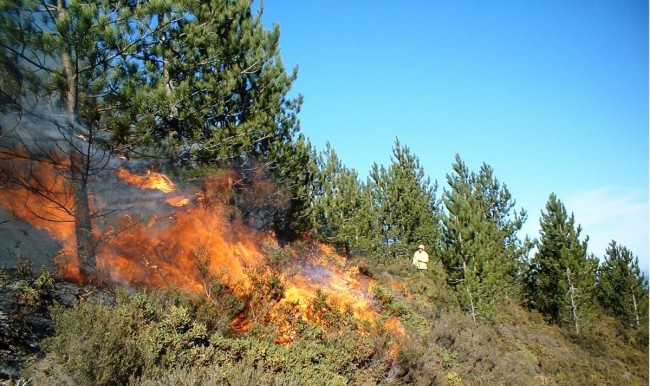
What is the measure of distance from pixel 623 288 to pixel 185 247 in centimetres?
2867

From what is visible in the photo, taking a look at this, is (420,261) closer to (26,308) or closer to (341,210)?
(341,210)

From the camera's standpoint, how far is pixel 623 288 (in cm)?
2583

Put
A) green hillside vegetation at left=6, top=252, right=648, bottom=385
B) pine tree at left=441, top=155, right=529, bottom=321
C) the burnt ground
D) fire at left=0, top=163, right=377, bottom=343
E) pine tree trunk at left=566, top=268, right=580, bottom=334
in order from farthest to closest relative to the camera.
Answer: pine tree trunk at left=566, top=268, right=580, bottom=334 → pine tree at left=441, top=155, right=529, bottom=321 → fire at left=0, top=163, right=377, bottom=343 → the burnt ground → green hillside vegetation at left=6, top=252, right=648, bottom=385

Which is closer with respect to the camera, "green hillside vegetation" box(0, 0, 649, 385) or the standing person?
"green hillside vegetation" box(0, 0, 649, 385)

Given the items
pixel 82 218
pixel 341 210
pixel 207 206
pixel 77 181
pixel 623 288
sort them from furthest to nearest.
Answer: pixel 623 288 → pixel 341 210 → pixel 207 206 → pixel 77 181 → pixel 82 218

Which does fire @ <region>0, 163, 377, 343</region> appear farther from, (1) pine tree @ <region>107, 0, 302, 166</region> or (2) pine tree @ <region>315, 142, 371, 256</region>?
(2) pine tree @ <region>315, 142, 371, 256</region>

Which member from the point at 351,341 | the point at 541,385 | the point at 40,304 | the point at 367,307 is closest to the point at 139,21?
the point at 40,304

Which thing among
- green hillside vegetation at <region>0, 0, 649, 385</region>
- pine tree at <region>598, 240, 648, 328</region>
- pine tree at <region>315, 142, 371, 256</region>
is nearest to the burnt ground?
green hillside vegetation at <region>0, 0, 649, 385</region>

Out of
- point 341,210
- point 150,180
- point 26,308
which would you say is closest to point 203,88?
point 150,180

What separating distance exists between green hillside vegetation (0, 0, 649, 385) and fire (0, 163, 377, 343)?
0.10 meters

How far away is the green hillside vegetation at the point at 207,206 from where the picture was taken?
5203mm

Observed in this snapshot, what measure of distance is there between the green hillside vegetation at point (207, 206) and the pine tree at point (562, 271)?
3815 mm

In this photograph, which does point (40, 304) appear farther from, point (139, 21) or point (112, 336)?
point (139, 21)

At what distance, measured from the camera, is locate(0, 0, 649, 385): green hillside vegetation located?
17.1 feet
